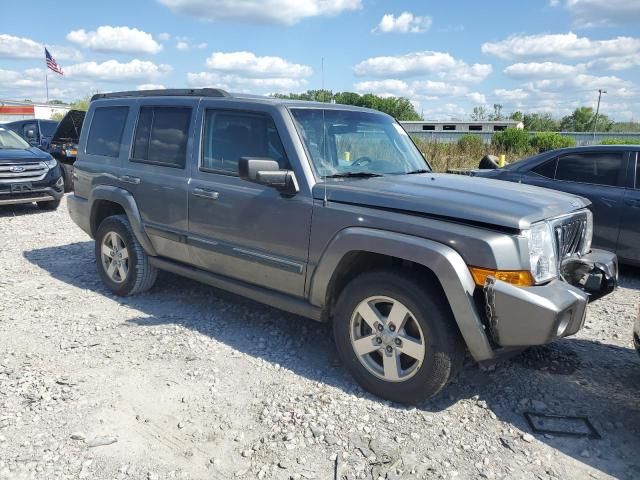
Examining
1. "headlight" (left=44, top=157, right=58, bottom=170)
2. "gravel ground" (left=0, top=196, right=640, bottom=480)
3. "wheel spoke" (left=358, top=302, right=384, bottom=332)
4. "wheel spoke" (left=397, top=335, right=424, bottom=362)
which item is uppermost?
"headlight" (left=44, top=157, right=58, bottom=170)

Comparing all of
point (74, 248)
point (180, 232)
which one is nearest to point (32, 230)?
point (74, 248)

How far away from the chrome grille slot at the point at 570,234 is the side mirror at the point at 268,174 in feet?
5.65

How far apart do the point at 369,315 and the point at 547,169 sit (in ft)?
15.2

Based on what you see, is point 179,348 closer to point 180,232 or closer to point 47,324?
point 180,232

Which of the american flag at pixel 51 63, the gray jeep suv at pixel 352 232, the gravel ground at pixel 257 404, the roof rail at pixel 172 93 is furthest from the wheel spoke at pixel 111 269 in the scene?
the american flag at pixel 51 63

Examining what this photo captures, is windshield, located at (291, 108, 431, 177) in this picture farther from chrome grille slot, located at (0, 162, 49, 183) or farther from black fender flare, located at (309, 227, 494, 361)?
chrome grille slot, located at (0, 162, 49, 183)

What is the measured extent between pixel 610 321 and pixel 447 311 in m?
2.66

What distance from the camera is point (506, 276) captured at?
302cm

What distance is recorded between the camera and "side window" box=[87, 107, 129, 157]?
541 cm

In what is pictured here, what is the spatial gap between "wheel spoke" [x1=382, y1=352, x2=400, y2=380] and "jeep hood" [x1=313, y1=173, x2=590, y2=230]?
0.93 metres

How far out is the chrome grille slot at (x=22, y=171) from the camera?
31.6ft

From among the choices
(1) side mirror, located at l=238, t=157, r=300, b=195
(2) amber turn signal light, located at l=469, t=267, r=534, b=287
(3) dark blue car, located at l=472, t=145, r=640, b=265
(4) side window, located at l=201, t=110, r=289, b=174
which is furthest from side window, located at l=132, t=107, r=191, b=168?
(3) dark blue car, located at l=472, t=145, r=640, b=265

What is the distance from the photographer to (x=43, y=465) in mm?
2822

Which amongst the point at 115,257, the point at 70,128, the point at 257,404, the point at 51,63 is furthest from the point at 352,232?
the point at 51,63
